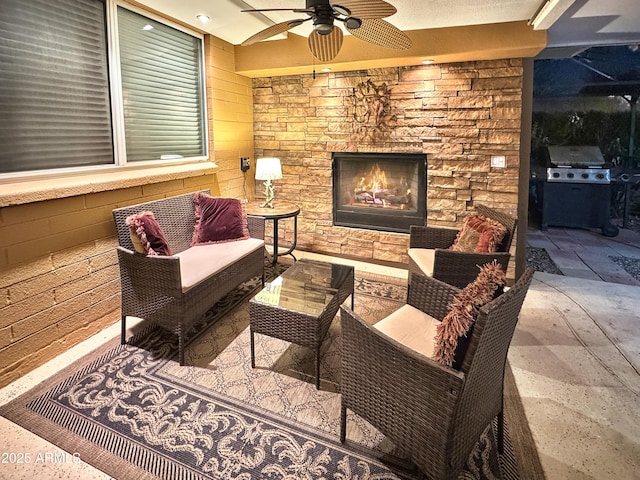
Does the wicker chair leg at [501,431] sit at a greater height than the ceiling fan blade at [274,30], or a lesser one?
lesser

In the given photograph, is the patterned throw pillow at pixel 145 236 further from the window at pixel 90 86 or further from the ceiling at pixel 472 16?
the ceiling at pixel 472 16

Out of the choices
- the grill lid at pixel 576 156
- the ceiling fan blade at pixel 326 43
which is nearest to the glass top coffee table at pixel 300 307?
the ceiling fan blade at pixel 326 43

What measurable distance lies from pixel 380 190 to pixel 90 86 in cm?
293

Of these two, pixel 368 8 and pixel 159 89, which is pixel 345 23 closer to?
pixel 368 8

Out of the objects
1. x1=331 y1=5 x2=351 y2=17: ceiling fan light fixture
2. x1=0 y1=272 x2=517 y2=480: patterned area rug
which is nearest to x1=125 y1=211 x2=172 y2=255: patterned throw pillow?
x1=0 y1=272 x2=517 y2=480: patterned area rug

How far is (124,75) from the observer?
3203 mm

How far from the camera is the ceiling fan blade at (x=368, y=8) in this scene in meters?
1.86

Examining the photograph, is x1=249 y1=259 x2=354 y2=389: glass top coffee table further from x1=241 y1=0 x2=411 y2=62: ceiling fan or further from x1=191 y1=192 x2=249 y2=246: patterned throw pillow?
x1=241 y1=0 x2=411 y2=62: ceiling fan

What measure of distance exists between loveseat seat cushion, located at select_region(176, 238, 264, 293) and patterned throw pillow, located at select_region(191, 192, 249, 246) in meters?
0.07

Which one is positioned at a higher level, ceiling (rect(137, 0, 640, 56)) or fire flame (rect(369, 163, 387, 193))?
ceiling (rect(137, 0, 640, 56))

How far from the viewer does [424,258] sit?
10.3ft

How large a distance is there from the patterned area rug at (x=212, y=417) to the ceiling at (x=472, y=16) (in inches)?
101

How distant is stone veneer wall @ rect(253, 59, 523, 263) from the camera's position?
3.75m

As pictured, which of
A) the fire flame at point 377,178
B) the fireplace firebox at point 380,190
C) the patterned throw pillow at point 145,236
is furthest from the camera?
the fire flame at point 377,178
